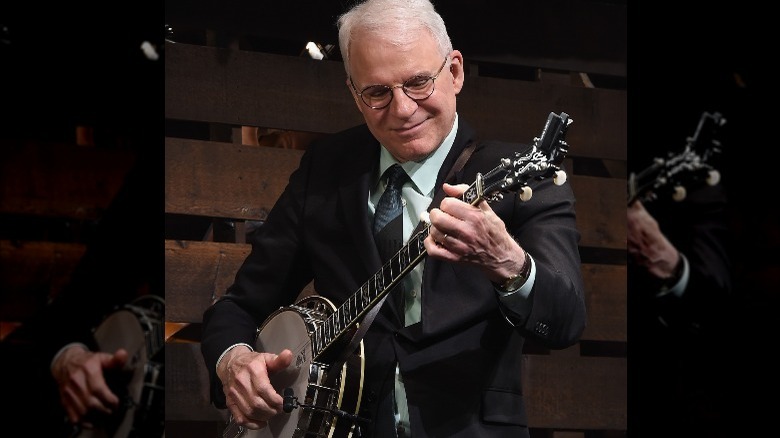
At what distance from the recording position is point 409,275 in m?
2.64

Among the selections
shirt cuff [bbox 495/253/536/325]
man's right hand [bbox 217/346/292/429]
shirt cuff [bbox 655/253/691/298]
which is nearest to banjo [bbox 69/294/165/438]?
man's right hand [bbox 217/346/292/429]

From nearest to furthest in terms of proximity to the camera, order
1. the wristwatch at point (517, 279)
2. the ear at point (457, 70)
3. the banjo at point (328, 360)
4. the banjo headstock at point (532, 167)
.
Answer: the banjo headstock at point (532, 167) → the wristwatch at point (517, 279) → the banjo at point (328, 360) → the ear at point (457, 70)

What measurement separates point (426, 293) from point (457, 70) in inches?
22.4

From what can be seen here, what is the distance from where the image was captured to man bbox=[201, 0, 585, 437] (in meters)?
2.64

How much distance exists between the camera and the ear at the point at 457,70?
2756 millimetres

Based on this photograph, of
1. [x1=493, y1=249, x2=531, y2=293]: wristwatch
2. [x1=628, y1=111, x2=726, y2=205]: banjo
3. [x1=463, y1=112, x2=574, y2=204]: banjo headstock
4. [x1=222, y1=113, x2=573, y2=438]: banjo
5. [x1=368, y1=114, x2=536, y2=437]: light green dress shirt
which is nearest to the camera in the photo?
[x1=463, y1=112, x2=574, y2=204]: banjo headstock

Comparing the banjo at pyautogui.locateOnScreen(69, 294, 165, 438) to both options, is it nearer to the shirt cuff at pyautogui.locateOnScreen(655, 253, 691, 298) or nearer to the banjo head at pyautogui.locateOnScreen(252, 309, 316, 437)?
the banjo head at pyautogui.locateOnScreen(252, 309, 316, 437)

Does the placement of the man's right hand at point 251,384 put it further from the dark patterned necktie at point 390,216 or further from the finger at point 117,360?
the finger at point 117,360

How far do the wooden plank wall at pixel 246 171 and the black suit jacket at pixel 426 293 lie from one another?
0.06 metres

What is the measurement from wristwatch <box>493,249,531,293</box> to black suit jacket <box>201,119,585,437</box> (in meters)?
0.07

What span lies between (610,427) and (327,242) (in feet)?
3.12

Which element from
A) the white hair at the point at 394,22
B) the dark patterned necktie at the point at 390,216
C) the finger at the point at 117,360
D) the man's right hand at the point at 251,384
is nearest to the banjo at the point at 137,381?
the finger at the point at 117,360

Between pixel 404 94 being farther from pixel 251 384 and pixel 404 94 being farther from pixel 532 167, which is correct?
pixel 251 384

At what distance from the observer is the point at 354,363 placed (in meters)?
2.56
